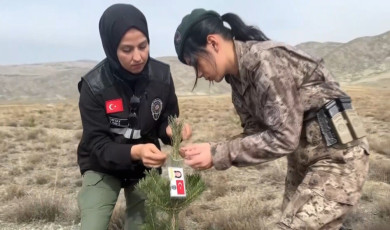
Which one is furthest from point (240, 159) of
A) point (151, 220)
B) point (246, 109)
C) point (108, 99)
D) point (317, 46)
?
point (317, 46)

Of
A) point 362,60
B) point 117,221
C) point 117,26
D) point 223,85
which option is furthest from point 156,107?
point 223,85

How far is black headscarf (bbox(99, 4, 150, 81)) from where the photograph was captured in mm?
2531

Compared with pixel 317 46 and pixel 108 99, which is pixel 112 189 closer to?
pixel 108 99

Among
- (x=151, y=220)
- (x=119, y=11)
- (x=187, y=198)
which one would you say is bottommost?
(x=151, y=220)

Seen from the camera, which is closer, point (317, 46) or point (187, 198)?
point (187, 198)

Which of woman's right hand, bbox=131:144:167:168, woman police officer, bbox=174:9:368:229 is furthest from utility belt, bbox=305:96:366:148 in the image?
woman's right hand, bbox=131:144:167:168

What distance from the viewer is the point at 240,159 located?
2.16 meters

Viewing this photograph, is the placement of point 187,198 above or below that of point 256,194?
above

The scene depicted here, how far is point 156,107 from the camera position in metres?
2.78

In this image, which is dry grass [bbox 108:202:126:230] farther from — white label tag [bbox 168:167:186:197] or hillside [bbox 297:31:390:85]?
hillside [bbox 297:31:390:85]

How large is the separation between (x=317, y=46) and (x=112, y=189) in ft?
657

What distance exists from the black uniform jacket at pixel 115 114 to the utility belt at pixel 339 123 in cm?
105

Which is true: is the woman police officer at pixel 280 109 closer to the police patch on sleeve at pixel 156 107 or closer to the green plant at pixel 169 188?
the green plant at pixel 169 188

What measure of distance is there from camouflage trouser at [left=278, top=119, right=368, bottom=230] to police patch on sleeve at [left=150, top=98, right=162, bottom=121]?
3.31 feet
